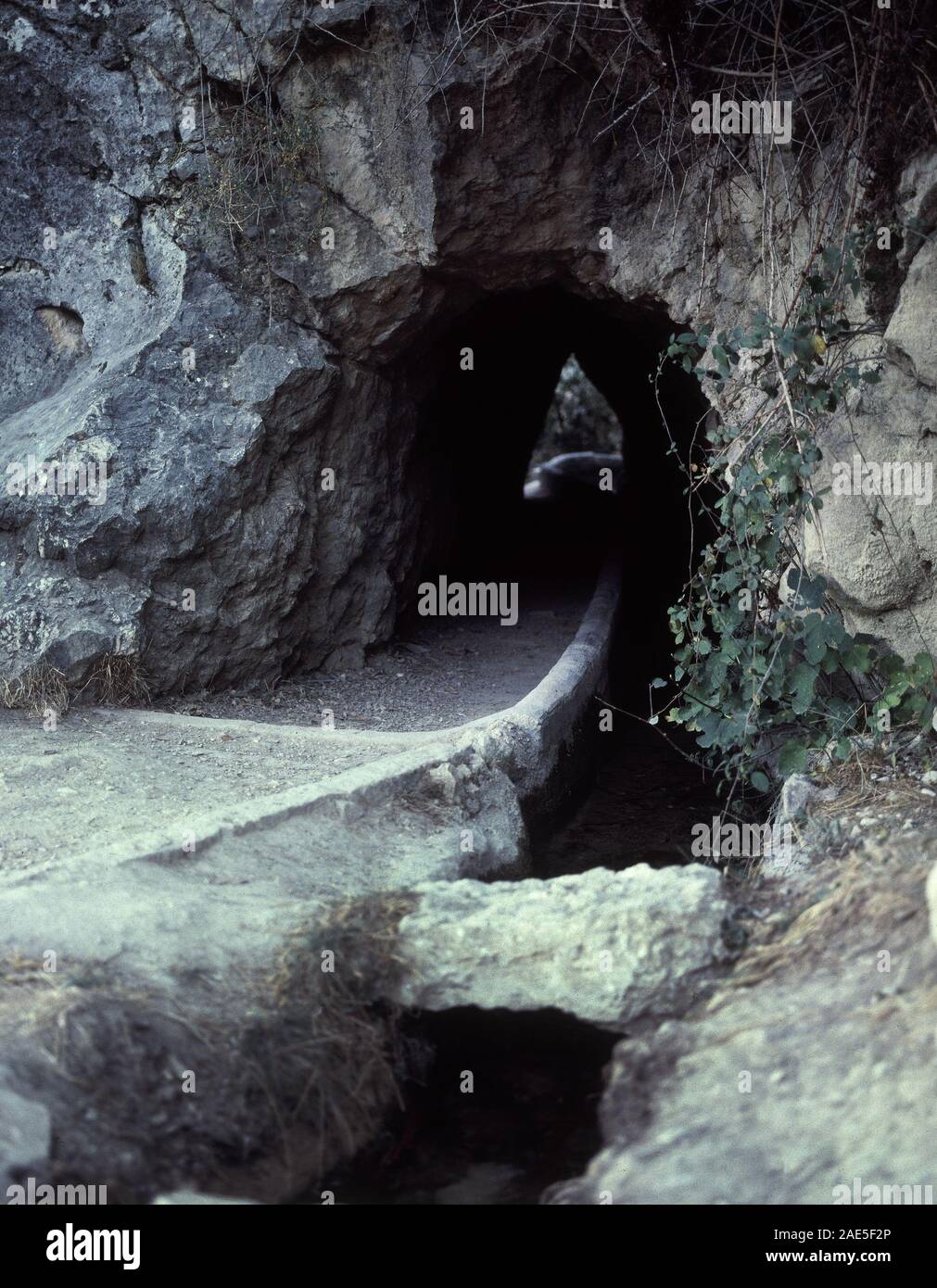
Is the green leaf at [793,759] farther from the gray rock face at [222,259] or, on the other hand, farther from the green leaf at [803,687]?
the gray rock face at [222,259]

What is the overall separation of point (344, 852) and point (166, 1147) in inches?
58.2

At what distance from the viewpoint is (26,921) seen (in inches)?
129

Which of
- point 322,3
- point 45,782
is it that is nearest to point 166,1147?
point 45,782

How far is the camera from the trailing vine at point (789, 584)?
4.51m

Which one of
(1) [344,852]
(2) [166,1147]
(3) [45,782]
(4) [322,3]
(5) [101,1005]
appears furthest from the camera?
(4) [322,3]

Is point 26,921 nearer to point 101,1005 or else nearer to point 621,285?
point 101,1005

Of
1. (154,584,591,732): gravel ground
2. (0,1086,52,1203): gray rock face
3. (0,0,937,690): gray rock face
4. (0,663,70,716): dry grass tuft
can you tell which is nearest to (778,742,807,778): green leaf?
(154,584,591,732): gravel ground

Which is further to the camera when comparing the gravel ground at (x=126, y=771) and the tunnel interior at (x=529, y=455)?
the tunnel interior at (x=529, y=455)

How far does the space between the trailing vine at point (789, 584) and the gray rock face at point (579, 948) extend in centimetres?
139

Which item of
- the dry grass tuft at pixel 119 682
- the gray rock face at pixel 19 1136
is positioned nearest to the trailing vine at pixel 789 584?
the dry grass tuft at pixel 119 682

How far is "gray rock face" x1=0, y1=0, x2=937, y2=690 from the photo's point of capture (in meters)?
5.82

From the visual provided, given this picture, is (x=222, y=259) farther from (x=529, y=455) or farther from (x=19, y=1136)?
(x=529, y=455)

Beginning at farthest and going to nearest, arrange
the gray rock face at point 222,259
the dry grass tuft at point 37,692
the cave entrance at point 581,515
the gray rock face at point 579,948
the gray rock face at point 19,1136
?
the cave entrance at point 581,515, the gray rock face at point 222,259, the dry grass tuft at point 37,692, the gray rock face at point 579,948, the gray rock face at point 19,1136

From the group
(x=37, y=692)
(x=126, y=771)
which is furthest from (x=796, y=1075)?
(x=37, y=692)
